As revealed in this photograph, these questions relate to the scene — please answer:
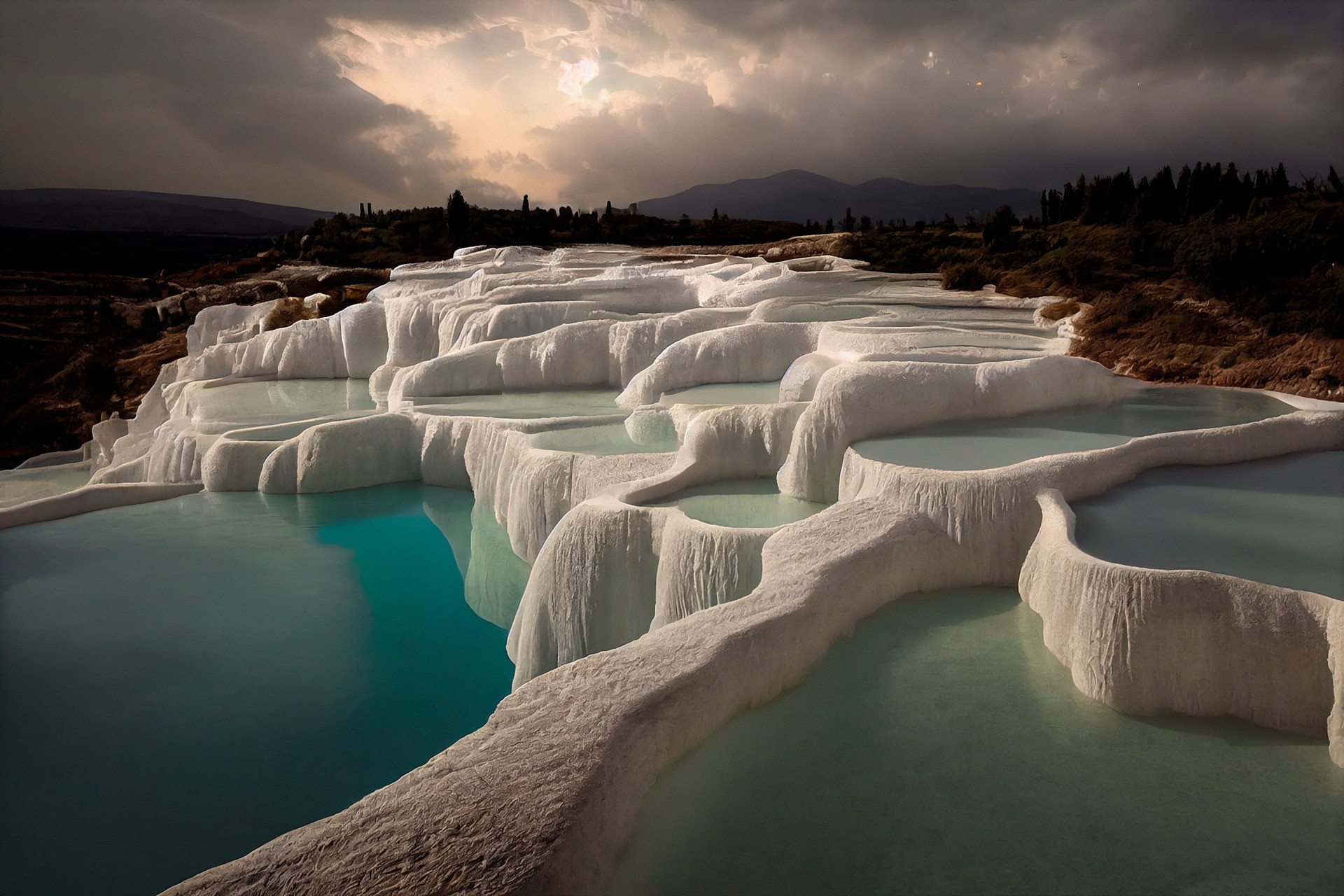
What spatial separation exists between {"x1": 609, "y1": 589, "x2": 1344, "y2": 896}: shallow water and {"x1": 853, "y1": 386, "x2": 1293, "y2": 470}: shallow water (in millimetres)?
2438

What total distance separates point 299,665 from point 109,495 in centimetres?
723

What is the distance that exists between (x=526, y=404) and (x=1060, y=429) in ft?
27.3

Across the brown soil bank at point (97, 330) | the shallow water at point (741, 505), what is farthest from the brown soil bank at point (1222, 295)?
the brown soil bank at point (97, 330)

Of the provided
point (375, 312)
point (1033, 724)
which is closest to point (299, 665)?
point (1033, 724)

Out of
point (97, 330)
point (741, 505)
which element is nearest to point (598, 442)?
point (741, 505)

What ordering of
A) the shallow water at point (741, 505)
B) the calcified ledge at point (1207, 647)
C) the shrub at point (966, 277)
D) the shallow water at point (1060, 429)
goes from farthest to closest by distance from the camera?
the shrub at point (966, 277), the shallow water at point (741, 505), the shallow water at point (1060, 429), the calcified ledge at point (1207, 647)

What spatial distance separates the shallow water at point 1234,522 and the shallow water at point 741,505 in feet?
7.62

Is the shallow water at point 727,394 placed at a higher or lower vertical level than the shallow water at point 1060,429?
lower

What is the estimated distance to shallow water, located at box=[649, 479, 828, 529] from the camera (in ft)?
24.2

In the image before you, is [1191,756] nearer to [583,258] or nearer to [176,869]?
[176,869]

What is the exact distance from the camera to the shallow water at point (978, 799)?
323cm

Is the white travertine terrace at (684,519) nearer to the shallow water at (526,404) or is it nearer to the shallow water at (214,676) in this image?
the shallow water at (526,404)

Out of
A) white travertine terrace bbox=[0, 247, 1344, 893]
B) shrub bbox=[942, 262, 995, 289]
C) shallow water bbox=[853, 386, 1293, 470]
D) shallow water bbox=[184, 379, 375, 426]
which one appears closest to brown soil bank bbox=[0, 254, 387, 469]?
shallow water bbox=[184, 379, 375, 426]

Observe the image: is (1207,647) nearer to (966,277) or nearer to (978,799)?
(978,799)
